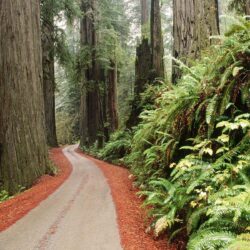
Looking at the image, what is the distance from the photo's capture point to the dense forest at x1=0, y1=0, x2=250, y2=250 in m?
4.50

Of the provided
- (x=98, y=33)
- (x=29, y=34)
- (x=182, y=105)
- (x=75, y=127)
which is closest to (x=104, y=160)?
(x=29, y=34)

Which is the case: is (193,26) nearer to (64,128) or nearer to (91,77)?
(91,77)

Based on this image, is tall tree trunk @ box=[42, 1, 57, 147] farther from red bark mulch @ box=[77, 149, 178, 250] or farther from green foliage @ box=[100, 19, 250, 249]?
green foliage @ box=[100, 19, 250, 249]

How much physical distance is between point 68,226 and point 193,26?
5.33 metres

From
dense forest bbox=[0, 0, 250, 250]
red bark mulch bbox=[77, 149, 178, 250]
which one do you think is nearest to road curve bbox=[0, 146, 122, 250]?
red bark mulch bbox=[77, 149, 178, 250]

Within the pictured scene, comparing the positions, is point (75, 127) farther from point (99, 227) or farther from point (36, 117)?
point (99, 227)

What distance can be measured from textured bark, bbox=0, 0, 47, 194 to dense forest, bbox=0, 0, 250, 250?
0.03 metres

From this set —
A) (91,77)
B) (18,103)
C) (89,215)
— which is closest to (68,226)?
(89,215)

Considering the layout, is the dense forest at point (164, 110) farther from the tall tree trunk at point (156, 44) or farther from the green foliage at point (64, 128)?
the green foliage at point (64, 128)

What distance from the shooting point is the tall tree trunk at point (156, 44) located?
15576 millimetres

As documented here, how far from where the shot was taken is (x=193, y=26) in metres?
8.55

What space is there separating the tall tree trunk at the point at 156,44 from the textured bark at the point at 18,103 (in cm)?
575

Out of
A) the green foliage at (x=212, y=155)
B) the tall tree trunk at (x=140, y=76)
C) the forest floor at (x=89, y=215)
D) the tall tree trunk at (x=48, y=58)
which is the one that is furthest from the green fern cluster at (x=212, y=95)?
the tall tree trunk at (x=48, y=58)

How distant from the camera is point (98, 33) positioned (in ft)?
80.4
